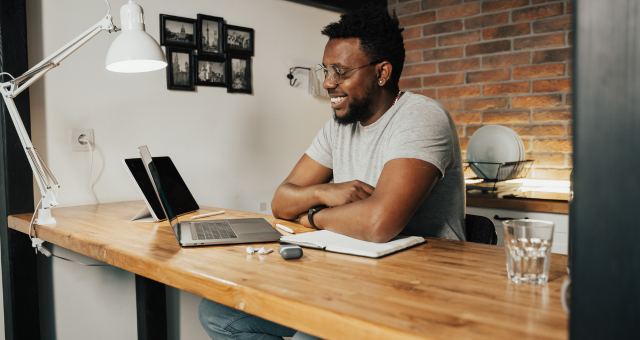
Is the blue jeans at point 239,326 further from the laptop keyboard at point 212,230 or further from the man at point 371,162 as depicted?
the laptop keyboard at point 212,230

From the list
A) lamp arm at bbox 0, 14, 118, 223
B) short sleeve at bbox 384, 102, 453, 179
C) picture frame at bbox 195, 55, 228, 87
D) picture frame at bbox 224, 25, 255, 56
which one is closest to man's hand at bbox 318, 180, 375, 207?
short sleeve at bbox 384, 102, 453, 179

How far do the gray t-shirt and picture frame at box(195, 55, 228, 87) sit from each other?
0.84 m

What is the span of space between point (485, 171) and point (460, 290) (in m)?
1.97

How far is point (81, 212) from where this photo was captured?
166 cm

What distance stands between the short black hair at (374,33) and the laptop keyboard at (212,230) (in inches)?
29.4

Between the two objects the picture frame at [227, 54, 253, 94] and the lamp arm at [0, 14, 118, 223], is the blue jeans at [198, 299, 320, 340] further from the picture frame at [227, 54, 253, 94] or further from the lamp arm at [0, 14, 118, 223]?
the picture frame at [227, 54, 253, 94]

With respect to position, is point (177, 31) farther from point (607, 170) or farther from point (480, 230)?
point (607, 170)

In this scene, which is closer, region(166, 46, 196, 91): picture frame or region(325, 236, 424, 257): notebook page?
region(325, 236, 424, 257): notebook page

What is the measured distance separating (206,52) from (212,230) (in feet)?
4.28

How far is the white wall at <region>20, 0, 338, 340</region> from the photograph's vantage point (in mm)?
1783

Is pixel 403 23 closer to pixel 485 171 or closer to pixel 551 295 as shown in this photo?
pixel 485 171

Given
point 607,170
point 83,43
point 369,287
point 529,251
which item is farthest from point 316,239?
point 83,43

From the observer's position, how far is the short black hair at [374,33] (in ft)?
4.96

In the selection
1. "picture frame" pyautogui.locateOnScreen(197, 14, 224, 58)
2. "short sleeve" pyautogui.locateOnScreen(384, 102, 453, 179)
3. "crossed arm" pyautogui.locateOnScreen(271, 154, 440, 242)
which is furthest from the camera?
"picture frame" pyautogui.locateOnScreen(197, 14, 224, 58)
